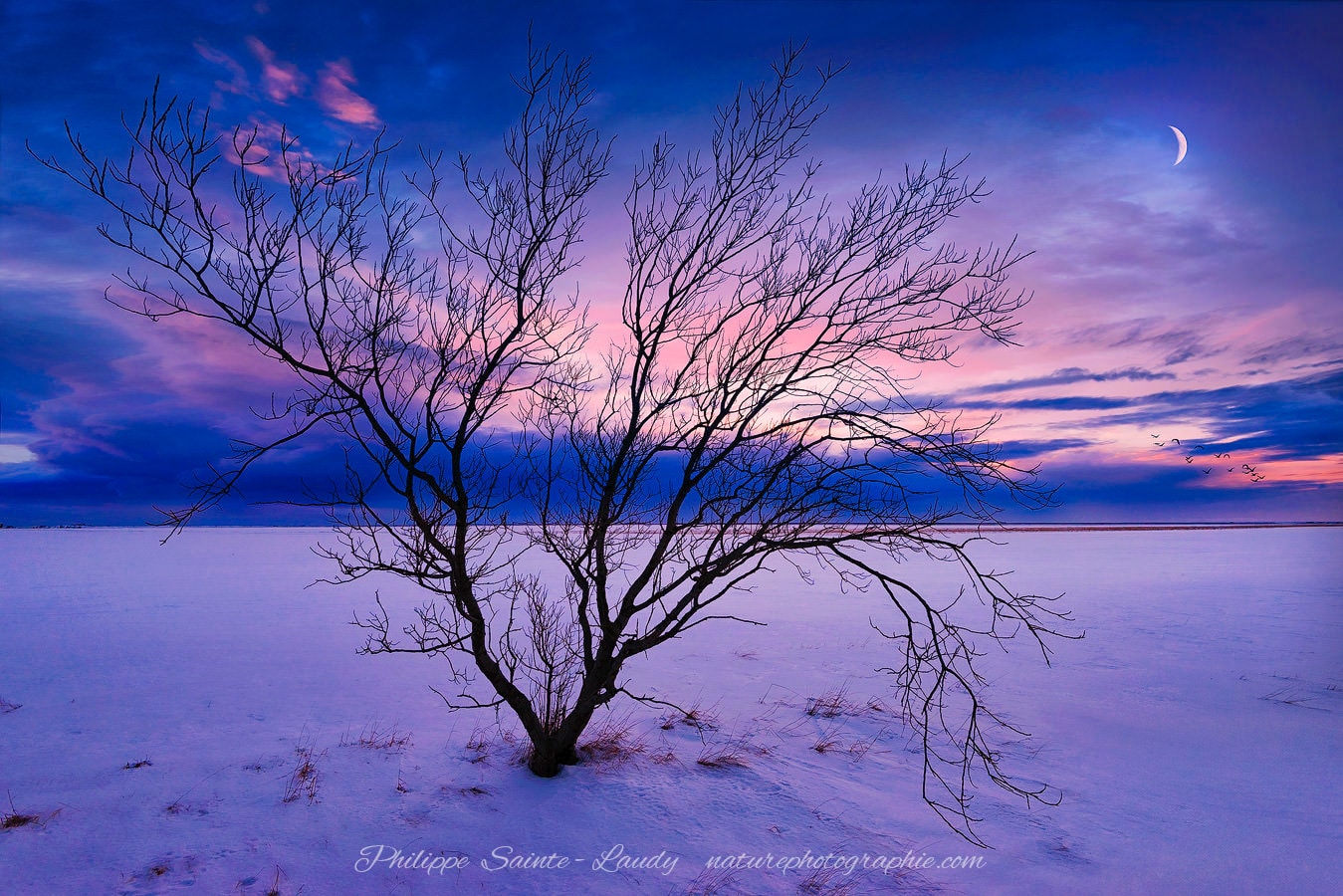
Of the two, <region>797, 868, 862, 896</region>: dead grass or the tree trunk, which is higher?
the tree trunk

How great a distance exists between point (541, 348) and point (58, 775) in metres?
6.01

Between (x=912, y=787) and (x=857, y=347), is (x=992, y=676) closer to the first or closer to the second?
(x=912, y=787)

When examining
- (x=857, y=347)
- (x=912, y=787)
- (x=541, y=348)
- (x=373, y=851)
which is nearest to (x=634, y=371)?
(x=541, y=348)

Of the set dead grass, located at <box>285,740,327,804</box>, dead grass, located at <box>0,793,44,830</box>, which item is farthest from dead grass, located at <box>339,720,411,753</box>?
dead grass, located at <box>0,793,44,830</box>

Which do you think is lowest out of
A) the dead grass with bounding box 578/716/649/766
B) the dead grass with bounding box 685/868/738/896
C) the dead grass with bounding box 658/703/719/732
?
the dead grass with bounding box 685/868/738/896

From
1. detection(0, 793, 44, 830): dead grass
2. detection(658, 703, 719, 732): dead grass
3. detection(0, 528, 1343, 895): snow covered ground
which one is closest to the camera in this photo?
detection(0, 528, 1343, 895): snow covered ground

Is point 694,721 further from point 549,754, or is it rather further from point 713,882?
point 713,882

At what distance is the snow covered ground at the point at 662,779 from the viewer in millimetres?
5098

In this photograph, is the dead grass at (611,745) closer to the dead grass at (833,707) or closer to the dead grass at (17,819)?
the dead grass at (833,707)

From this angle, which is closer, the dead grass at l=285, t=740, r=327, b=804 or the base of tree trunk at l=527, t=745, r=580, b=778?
the dead grass at l=285, t=740, r=327, b=804

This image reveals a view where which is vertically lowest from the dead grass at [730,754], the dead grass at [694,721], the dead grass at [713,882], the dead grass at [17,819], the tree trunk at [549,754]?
the dead grass at [713,882]

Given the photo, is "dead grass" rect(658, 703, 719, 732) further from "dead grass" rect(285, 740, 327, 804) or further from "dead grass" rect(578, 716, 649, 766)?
"dead grass" rect(285, 740, 327, 804)

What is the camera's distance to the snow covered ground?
5.10 meters

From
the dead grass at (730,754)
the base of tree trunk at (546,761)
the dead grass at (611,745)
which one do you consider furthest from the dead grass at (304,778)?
the dead grass at (730,754)
